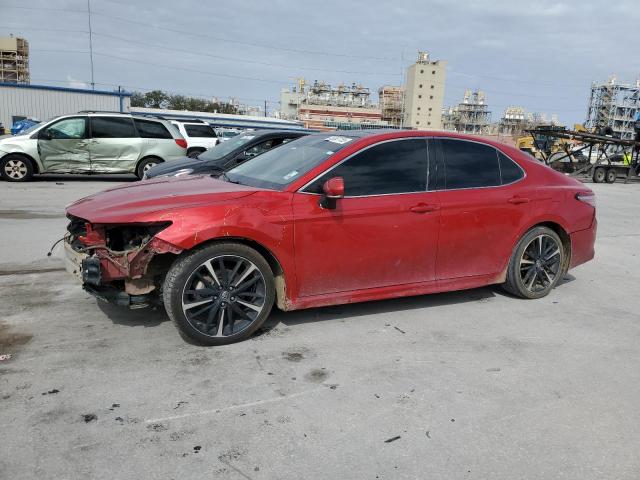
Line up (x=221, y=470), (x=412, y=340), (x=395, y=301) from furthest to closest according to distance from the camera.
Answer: (x=395, y=301) → (x=412, y=340) → (x=221, y=470)

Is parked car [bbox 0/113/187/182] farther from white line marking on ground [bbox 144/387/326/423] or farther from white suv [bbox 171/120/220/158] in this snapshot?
white line marking on ground [bbox 144/387/326/423]

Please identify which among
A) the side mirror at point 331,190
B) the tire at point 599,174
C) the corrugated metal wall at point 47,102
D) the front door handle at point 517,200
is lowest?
the tire at point 599,174

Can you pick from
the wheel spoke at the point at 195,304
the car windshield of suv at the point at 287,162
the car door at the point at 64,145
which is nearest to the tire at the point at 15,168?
the car door at the point at 64,145

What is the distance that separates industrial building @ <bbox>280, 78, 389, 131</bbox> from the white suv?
8701cm

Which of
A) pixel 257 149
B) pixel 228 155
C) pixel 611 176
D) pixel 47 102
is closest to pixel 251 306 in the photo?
pixel 228 155

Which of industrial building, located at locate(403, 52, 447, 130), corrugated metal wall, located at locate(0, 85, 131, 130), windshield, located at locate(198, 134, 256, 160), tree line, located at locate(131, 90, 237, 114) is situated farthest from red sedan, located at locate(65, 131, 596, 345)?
industrial building, located at locate(403, 52, 447, 130)

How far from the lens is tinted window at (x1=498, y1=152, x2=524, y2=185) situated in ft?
16.3

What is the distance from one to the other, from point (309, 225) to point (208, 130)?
15.9 metres

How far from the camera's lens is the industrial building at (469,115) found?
16275 cm

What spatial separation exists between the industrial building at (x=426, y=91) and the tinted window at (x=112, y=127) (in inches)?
5005

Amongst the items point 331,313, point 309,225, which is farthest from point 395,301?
point 309,225

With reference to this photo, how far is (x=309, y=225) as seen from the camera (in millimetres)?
3994

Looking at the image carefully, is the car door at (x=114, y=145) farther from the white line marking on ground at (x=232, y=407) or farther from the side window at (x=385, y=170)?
the white line marking on ground at (x=232, y=407)

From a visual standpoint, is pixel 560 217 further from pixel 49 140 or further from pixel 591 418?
pixel 49 140
